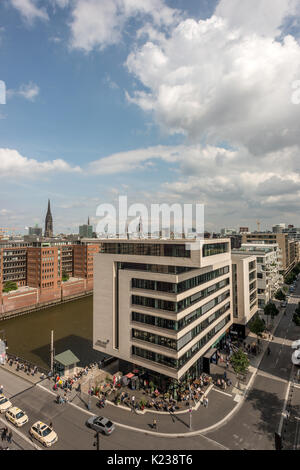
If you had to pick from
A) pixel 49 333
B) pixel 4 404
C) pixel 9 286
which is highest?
pixel 9 286

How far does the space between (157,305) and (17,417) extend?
2233 cm

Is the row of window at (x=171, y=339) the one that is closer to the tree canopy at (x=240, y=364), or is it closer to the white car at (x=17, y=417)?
the tree canopy at (x=240, y=364)

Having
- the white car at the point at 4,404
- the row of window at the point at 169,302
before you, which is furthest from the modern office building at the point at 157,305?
the white car at the point at 4,404

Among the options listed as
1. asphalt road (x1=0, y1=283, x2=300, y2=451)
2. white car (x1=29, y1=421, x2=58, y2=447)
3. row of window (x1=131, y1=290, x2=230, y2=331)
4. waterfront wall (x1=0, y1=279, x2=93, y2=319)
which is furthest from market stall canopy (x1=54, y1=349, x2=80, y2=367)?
waterfront wall (x1=0, y1=279, x2=93, y2=319)

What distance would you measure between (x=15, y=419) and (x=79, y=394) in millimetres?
9002

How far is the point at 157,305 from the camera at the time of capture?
3634 cm

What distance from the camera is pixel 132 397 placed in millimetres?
34812

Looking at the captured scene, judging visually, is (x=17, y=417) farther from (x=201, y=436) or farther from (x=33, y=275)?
(x=33, y=275)

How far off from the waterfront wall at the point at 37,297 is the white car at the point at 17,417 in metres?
63.0

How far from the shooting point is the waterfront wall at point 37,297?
89062mm

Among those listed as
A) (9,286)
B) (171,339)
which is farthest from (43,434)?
(9,286)
